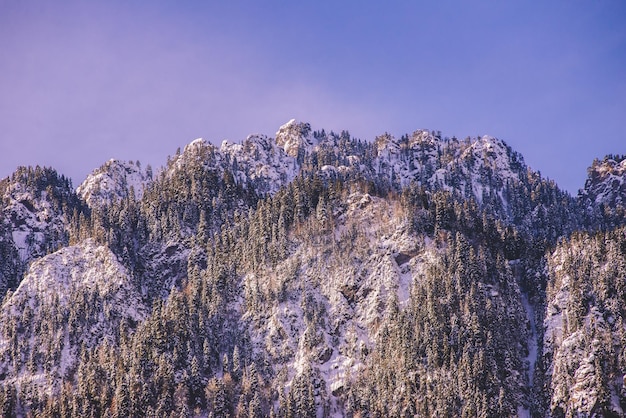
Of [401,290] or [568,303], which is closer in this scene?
[568,303]

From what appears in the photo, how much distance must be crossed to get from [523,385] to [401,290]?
139 ft

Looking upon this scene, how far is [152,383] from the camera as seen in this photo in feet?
579

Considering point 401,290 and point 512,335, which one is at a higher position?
point 401,290

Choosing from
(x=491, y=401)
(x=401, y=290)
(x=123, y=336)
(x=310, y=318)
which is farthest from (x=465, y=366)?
(x=123, y=336)

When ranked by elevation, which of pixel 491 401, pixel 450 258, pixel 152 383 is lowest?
pixel 491 401

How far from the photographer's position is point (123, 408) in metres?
169

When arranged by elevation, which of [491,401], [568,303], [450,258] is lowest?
[491,401]

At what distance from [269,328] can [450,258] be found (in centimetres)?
5631

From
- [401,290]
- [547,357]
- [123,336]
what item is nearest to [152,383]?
[123,336]

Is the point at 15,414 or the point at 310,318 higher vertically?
the point at 310,318

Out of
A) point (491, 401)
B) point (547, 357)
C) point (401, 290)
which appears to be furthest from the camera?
point (401, 290)

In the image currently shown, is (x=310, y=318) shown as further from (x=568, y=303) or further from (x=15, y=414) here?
(x=15, y=414)

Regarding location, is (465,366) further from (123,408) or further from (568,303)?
(123,408)

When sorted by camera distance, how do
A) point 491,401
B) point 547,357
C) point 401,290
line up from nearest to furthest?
point 491,401
point 547,357
point 401,290
